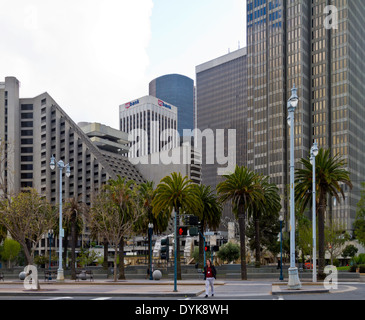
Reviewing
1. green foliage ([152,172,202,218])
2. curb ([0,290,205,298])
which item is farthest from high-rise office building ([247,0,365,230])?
curb ([0,290,205,298])

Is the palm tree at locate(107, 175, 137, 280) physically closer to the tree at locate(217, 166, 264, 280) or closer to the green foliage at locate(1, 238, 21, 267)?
the tree at locate(217, 166, 264, 280)

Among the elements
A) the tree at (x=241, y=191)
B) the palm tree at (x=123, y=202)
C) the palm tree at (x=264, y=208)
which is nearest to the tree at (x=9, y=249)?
the palm tree at (x=123, y=202)

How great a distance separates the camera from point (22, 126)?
577 feet

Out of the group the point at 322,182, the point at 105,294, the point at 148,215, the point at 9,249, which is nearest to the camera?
the point at 105,294

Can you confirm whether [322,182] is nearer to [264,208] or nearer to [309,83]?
[264,208]

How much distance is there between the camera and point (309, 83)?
163500 millimetres

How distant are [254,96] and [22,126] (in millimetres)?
78243

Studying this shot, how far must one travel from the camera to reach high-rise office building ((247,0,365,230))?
511ft

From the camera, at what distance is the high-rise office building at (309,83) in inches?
6127

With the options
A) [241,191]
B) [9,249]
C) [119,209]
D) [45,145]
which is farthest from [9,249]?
[45,145]

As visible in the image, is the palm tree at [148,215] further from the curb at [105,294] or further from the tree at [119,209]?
the curb at [105,294]
